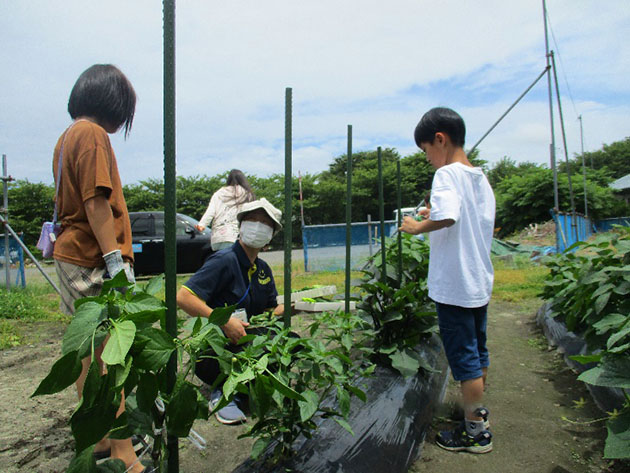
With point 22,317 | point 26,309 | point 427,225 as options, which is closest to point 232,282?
point 427,225

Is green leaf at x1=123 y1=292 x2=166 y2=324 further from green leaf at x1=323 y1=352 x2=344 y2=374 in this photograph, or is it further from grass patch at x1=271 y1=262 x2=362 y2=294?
grass patch at x1=271 y1=262 x2=362 y2=294

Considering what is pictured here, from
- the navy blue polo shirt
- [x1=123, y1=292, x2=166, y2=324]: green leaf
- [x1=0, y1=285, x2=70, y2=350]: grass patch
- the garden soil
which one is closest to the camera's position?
[x1=123, y1=292, x2=166, y2=324]: green leaf

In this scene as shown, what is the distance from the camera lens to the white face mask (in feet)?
6.93

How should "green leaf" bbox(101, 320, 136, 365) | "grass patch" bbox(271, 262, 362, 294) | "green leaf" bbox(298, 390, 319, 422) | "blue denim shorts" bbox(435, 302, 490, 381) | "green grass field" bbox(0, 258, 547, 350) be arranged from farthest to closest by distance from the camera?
"grass patch" bbox(271, 262, 362, 294)
"green grass field" bbox(0, 258, 547, 350)
"blue denim shorts" bbox(435, 302, 490, 381)
"green leaf" bbox(298, 390, 319, 422)
"green leaf" bbox(101, 320, 136, 365)

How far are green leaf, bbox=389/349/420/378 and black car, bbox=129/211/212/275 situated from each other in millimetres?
7251

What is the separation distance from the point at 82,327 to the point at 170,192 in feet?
1.05

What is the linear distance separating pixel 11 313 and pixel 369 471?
200 inches

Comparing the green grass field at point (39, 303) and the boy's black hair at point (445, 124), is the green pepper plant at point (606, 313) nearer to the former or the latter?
the boy's black hair at point (445, 124)

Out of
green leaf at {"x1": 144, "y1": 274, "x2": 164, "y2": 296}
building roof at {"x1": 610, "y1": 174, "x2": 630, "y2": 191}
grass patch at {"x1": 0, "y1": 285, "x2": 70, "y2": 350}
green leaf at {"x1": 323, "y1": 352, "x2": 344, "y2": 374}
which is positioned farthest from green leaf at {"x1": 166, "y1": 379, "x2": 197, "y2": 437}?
building roof at {"x1": 610, "y1": 174, "x2": 630, "y2": 191}

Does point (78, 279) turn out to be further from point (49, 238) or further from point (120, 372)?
point (120, 372)

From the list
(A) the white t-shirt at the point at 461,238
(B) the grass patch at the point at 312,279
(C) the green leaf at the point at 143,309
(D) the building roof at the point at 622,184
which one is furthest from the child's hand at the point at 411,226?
(D) the building roof at the point at 622,184

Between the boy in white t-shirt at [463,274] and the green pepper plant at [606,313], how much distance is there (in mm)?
471

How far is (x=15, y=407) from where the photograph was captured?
91.3 inches

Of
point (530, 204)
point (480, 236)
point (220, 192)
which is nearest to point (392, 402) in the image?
point (480, 236)
